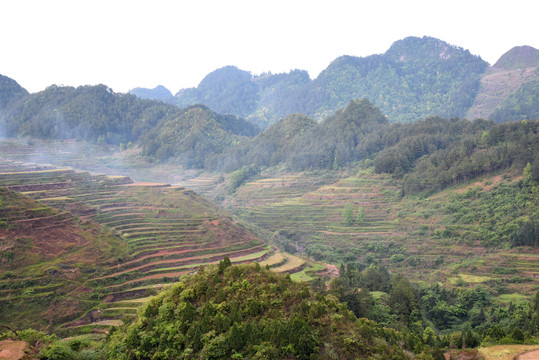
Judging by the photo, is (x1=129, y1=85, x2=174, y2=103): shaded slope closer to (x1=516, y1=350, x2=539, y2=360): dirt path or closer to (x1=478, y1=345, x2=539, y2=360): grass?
(x1=478, y1=345, x2=539, y2=360): grass

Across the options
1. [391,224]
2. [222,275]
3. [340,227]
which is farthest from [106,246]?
[391,224]

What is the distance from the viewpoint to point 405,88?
126m

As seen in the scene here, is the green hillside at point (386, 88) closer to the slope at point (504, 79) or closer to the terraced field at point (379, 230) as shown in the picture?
the slope at point (504, 79)

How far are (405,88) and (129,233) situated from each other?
4594 inches

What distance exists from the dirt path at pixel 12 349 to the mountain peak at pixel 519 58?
129709 mm

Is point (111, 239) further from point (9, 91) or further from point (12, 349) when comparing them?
point (9, 91)

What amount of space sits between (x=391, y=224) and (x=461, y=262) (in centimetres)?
1142

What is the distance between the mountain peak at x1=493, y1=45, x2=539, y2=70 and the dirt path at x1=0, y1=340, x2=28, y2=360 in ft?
426

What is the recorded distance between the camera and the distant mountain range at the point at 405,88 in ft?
335

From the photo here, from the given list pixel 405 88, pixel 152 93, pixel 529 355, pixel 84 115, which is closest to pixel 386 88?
pixel 405 88

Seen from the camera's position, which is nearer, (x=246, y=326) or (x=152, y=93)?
(x=246, y=326)

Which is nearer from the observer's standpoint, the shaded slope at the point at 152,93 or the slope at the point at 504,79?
the slope at the point at 504,79

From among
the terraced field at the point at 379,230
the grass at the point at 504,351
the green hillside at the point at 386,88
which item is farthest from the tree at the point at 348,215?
the green hillside at the point at 386,88

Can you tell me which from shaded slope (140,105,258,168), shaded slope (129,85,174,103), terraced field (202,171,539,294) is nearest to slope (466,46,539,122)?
terraced field (202,171,539,294)
